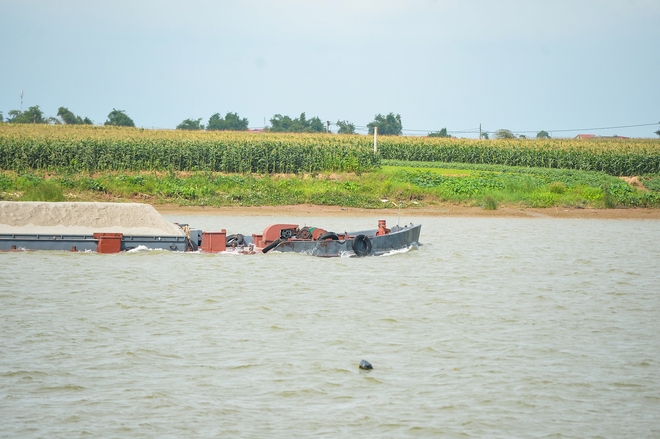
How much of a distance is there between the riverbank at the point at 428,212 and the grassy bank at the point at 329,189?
662 millimetres

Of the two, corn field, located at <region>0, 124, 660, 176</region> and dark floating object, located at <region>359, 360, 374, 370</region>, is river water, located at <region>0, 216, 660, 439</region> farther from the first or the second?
corn field, located at <region>0, 124, 660, 176</region>

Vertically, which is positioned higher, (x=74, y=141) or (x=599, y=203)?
(x=74, y=141)

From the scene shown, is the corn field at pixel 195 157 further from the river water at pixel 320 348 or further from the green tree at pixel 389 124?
the green tree at pixel 389 124

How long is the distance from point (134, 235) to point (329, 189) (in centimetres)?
2110

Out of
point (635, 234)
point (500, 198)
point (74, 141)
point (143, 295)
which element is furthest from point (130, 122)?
point (143, 295)

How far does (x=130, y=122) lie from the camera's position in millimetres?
110375

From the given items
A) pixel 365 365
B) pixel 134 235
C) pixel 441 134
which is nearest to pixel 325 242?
pixel 134 235

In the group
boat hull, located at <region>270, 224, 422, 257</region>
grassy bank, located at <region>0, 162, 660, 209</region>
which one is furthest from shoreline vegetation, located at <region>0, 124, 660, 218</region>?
boat hull, located at <region>270, 224, 422, 257</region>

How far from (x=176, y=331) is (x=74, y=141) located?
3582 centimetres

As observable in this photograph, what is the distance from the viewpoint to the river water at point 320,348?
9273 mm

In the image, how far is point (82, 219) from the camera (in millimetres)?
22500

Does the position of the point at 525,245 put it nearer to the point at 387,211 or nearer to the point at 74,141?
the point at 387,211

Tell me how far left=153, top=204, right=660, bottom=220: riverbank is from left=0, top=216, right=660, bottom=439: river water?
15.9 meters

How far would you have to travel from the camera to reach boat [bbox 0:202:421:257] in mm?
21141
